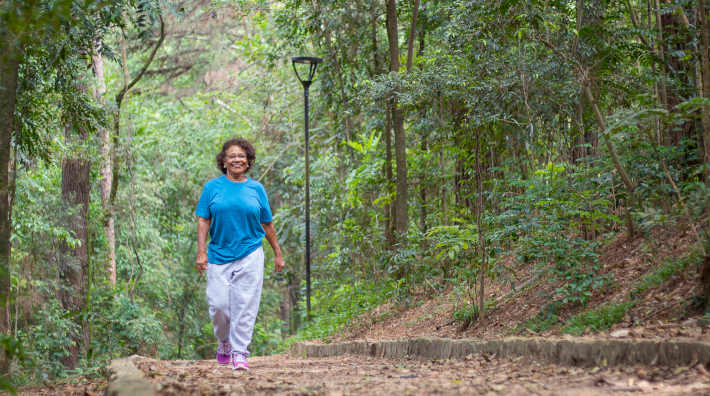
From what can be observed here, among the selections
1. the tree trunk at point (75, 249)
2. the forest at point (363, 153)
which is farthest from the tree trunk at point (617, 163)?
the tree trunk at point (75, 249)

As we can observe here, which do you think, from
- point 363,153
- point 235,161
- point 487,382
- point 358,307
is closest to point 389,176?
→ point 363,153

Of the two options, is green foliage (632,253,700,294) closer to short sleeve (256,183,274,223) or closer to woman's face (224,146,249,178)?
short sleeve (256,183,274,223)

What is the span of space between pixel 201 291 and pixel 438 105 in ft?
57.9

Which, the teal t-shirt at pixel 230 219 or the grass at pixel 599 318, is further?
the teal t-shirt at pixel 230 219

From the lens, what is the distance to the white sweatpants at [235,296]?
4.97 metres

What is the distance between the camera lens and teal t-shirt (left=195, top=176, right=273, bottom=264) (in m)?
5.01

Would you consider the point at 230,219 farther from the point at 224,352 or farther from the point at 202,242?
the point at 224,352

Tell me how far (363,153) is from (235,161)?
728 centimetres

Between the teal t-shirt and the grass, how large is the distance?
274cm

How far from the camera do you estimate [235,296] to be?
501 centimetres

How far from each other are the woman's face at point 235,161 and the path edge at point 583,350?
7.27ft

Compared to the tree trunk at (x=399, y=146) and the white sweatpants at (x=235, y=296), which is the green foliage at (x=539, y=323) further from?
the tree trunk at (x=399, y=146)

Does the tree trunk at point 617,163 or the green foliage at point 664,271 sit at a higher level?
the tree trunk at point 617,163

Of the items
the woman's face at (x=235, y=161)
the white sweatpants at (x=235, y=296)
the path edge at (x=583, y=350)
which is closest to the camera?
the path edge at (x=583, y=350)
